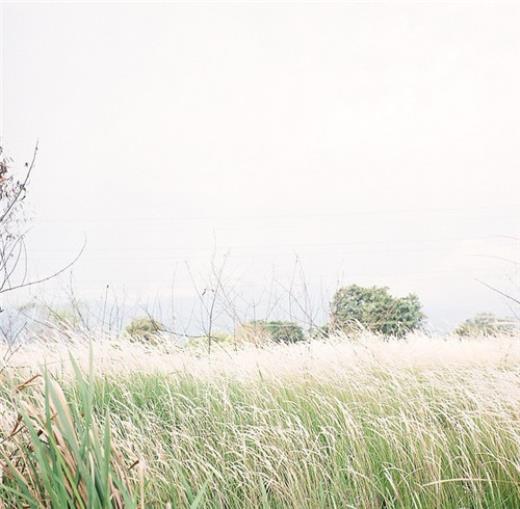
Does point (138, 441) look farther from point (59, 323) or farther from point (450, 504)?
point (59, 323)

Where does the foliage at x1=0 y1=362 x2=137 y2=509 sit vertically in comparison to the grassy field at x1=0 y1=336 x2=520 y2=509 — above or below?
above

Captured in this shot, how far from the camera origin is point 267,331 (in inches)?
234

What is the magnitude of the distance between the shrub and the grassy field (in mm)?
465

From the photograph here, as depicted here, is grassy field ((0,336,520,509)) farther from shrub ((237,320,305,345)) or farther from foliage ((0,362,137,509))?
shrub ((237,320,305,345))

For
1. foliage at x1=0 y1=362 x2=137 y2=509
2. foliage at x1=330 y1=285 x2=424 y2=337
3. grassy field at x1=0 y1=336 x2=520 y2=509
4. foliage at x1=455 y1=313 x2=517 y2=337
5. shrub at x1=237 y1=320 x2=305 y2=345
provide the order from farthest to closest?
foliage at x1=330 y1=285 x2=424 y2=337 < foliage at x1=455 y1=313 x2=517 y2=337 < shrub at x1=237 y1=320 x2=305 y2=345 < grassy field at x1=0 y1=336 x2=520 y2=509 < foliage at x1=0 y1=362 x2=137 y2=509

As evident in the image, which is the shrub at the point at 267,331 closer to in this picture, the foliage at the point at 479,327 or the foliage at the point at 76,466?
the foliage at the point at 479,327

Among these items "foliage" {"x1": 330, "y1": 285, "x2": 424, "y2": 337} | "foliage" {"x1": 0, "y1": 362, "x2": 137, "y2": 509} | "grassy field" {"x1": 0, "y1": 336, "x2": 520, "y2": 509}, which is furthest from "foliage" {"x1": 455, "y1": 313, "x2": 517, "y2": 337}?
"foliage" {"x1": 0, "y1": 362, "x2": 137, "y2": 509}

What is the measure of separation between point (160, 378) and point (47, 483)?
297cm

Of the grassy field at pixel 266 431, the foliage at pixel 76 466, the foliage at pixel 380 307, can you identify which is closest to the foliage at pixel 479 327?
the foliage at pixel 380 307

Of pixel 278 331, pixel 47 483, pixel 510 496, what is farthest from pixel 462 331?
pixel 47 483

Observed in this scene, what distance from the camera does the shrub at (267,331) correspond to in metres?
5.46

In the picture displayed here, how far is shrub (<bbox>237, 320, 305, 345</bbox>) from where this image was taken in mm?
5465

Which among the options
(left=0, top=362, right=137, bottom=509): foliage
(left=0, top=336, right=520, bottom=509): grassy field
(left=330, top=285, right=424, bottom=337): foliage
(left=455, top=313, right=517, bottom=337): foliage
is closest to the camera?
(left=0, top=362, right=137, bottom=509): foliage

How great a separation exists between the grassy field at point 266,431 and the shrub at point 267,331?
1.52 ft
